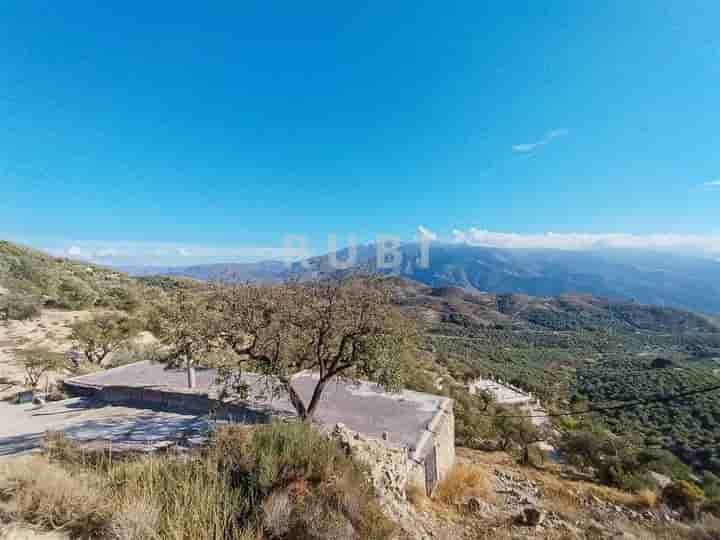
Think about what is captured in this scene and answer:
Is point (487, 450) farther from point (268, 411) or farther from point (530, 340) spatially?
point (530, 340)

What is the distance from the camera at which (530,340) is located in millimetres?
88312

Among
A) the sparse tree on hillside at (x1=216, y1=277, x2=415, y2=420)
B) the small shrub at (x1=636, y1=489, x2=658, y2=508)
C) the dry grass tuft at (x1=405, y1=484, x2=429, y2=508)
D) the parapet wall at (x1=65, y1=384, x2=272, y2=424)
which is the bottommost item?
the small shrub at (x1=636, y1=489, x2=658, y2=508)

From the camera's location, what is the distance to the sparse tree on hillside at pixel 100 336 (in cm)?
1739

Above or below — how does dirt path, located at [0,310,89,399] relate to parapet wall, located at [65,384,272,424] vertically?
below

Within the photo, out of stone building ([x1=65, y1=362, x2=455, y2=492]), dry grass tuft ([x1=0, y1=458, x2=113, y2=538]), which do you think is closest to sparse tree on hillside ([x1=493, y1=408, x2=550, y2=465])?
stone building ([x1=65, y1=362, x2=455, y2=492])

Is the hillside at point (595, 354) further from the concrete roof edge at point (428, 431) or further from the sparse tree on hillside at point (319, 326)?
the concrete roof edge at point (428, 431)

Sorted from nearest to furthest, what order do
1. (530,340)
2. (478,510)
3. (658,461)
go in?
(478,510) → (658,461) → (530,340)

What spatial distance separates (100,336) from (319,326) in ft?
53.7

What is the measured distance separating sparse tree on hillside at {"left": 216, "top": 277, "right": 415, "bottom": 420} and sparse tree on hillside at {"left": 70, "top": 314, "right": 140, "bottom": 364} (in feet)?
45.9

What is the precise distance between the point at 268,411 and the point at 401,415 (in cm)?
412

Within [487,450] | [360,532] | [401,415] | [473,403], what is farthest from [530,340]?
[360,532]

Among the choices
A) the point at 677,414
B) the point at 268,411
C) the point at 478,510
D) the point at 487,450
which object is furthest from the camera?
the point at 677,414

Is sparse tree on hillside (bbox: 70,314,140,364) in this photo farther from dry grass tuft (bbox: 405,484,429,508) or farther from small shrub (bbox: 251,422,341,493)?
dry grass tuft (bbox: 405,484,429,508)

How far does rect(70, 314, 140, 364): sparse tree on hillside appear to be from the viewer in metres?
17.4
